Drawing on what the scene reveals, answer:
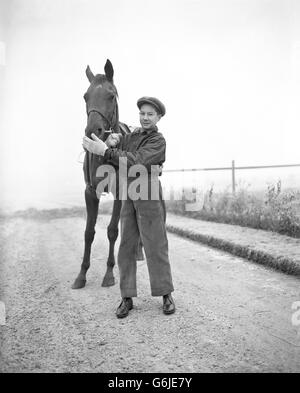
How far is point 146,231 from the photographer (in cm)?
274

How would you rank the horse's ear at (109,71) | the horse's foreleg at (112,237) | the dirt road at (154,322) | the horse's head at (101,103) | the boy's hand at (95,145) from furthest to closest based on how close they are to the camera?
1. the horse's foreleg at (112,237)
2. the horse's ear at (109,71)
3. the horse's head at (101,103)
4. the boy's hand at (95,145)
5. the dirt road at (154,322)

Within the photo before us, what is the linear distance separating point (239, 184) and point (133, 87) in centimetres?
450

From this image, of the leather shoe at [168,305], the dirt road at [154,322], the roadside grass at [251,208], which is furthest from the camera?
the roadside grass at [251,208]

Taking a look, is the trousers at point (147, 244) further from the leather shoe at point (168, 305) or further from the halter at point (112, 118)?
the halter at point (112, 118)

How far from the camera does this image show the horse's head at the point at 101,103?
2797 millimetres

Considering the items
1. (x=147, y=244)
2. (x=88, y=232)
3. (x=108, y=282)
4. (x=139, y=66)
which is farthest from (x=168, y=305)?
(x=139, y=66)

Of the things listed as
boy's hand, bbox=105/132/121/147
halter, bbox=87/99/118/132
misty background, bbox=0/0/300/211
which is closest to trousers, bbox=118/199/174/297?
boy's hand, bbox=105/132/121/147

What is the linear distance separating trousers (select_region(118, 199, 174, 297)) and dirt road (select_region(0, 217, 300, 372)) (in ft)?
0.70

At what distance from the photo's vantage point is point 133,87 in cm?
383

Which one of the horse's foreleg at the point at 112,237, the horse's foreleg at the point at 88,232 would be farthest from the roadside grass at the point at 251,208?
the horse's foreleg at the point at 88,232

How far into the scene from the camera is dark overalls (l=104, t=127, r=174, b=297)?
2717mm

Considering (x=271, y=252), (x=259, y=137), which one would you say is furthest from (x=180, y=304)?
(x=259, y=137)

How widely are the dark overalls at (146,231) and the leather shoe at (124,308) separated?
5cm

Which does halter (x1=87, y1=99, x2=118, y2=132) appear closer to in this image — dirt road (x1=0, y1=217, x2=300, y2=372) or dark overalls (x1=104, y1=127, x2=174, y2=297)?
dark overalls (x1=104, y1=127, x2=174, y2=297)
